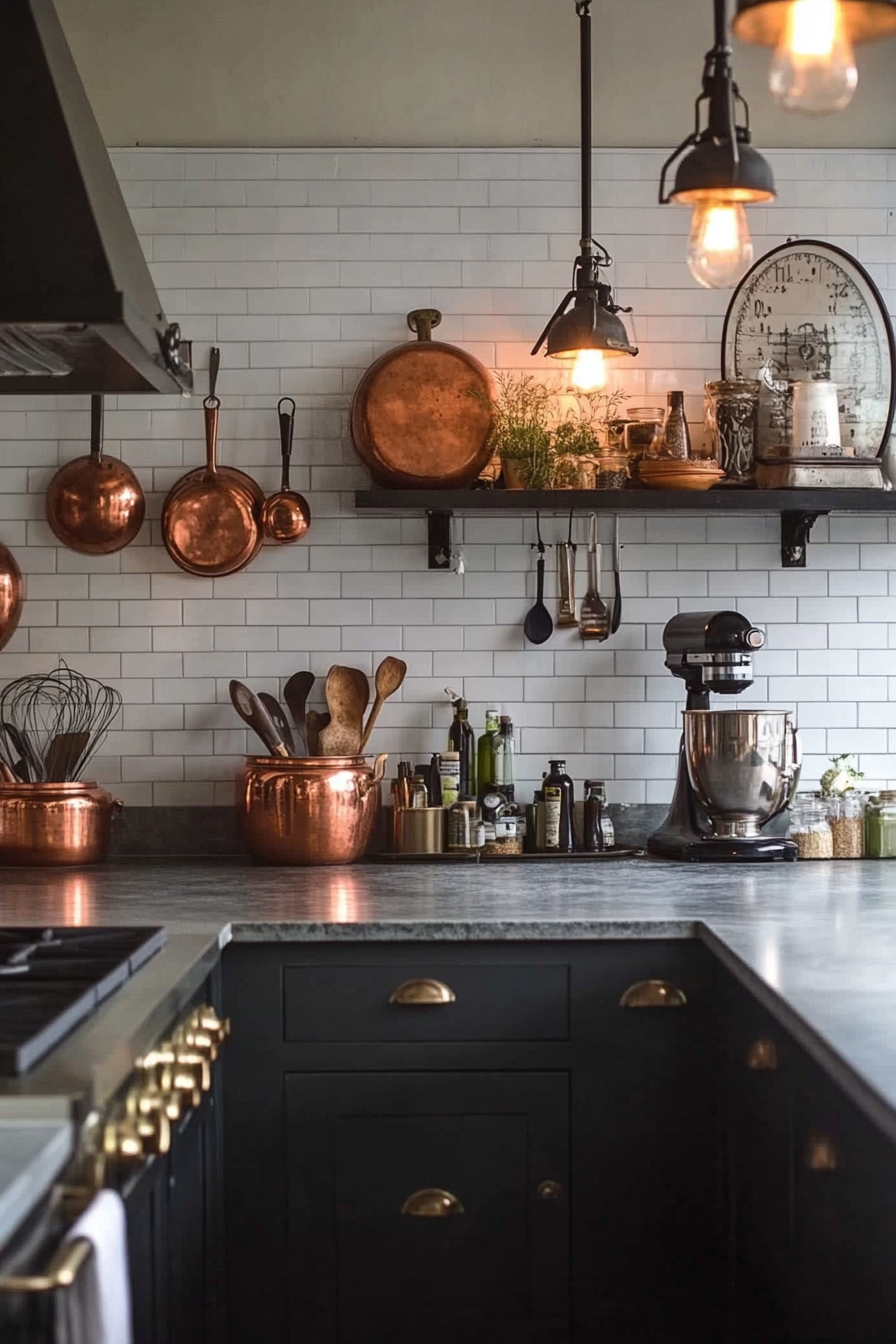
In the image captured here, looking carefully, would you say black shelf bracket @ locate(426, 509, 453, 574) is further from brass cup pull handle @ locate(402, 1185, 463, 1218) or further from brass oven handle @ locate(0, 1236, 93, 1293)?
brass oven handle @ locate(0, 1236, 93, 1293)

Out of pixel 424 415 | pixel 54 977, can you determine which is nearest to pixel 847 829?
pixel 424 415

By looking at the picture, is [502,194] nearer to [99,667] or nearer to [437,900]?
[99,667]

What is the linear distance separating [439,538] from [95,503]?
2.75 feet

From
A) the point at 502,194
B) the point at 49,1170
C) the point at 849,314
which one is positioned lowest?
the point at 49,1170

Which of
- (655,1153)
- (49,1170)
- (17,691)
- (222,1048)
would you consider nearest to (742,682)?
(655,1153)

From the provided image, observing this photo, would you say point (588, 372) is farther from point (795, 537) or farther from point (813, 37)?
point (813, 37)

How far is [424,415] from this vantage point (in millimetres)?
3557

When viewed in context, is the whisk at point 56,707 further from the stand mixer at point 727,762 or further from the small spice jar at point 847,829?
the small spice jar at point 847,829

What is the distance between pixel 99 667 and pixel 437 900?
4.08 feet

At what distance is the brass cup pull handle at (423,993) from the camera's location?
2617 millimetres

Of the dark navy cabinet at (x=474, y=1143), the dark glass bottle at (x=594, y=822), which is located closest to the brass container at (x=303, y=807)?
the dark glass bottle at (x=594, y=822)

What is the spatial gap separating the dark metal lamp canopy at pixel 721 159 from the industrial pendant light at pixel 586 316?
1047 mm

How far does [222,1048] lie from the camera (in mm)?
2600

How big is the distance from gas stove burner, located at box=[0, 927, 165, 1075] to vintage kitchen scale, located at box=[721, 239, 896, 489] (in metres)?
2.18
